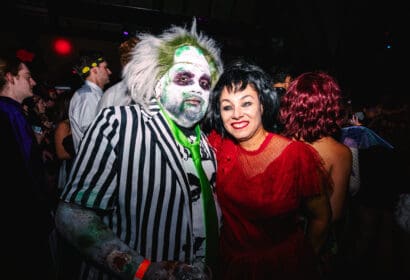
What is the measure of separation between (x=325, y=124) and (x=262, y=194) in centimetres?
89

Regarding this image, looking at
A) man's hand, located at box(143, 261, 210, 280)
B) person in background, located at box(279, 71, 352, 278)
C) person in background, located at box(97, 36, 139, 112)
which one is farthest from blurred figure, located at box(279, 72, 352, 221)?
person in background, located at box(97, 36, 139, 112)

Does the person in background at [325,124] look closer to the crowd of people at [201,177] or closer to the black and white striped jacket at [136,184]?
the crowd of people at [201,177]

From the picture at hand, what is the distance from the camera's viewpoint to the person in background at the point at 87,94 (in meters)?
3.24

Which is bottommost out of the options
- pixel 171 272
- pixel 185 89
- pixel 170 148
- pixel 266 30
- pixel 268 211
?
pixel 171 272

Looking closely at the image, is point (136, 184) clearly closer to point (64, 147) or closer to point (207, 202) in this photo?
point (207, 202)

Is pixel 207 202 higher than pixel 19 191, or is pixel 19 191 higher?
pixel 207 202

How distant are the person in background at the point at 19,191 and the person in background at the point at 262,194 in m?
1.45

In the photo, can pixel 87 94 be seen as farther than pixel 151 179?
Yes

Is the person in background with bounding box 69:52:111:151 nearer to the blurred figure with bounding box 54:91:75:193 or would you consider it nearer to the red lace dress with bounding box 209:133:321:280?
the blurred figure with bounding box 54:91:75:193

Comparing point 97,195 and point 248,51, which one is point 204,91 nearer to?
point 97,195

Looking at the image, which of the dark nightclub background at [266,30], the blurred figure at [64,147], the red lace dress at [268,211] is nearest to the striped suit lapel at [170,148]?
the red lace dress at [268,211]

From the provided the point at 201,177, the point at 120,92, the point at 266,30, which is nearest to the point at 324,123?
the point at 201,177

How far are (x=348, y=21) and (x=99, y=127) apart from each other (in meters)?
7.11

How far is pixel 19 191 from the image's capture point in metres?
1.98
